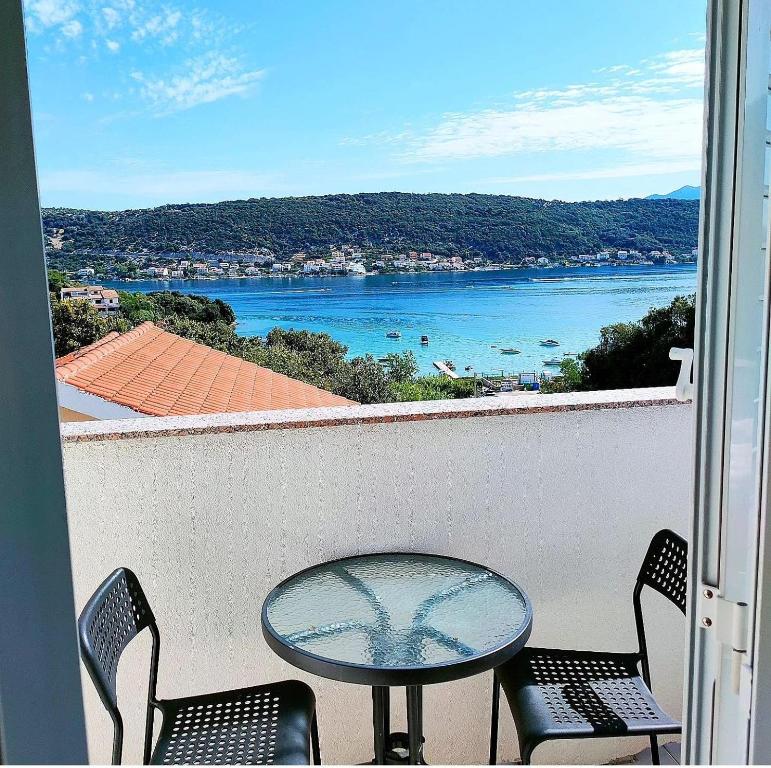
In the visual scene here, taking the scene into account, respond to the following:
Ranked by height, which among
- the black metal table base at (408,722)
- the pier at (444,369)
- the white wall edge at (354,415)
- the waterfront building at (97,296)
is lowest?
the black metal table base at (408,722)

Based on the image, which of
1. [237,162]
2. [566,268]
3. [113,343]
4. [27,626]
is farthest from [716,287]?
[237,162]

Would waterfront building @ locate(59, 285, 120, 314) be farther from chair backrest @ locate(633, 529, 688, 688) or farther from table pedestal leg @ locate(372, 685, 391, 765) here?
chair backrest @ locate(633, 529, 688, 688)

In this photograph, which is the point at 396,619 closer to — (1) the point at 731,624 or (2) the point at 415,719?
(2) the point at 415,719

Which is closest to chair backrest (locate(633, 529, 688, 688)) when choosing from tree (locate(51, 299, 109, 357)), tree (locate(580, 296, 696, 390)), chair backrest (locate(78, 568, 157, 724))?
chair backrest (locate(78, 568, 157, 724))

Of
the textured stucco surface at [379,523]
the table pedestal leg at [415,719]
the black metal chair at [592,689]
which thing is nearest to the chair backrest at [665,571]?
the black metal chair at [592,689]

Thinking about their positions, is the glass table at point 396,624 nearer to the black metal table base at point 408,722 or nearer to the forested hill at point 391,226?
the black metal table base at point 408,722

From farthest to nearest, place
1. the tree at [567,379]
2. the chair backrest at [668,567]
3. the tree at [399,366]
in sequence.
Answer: the tree at [399,366]
the tree at [567,379]
the chair backrest at [668,567]
